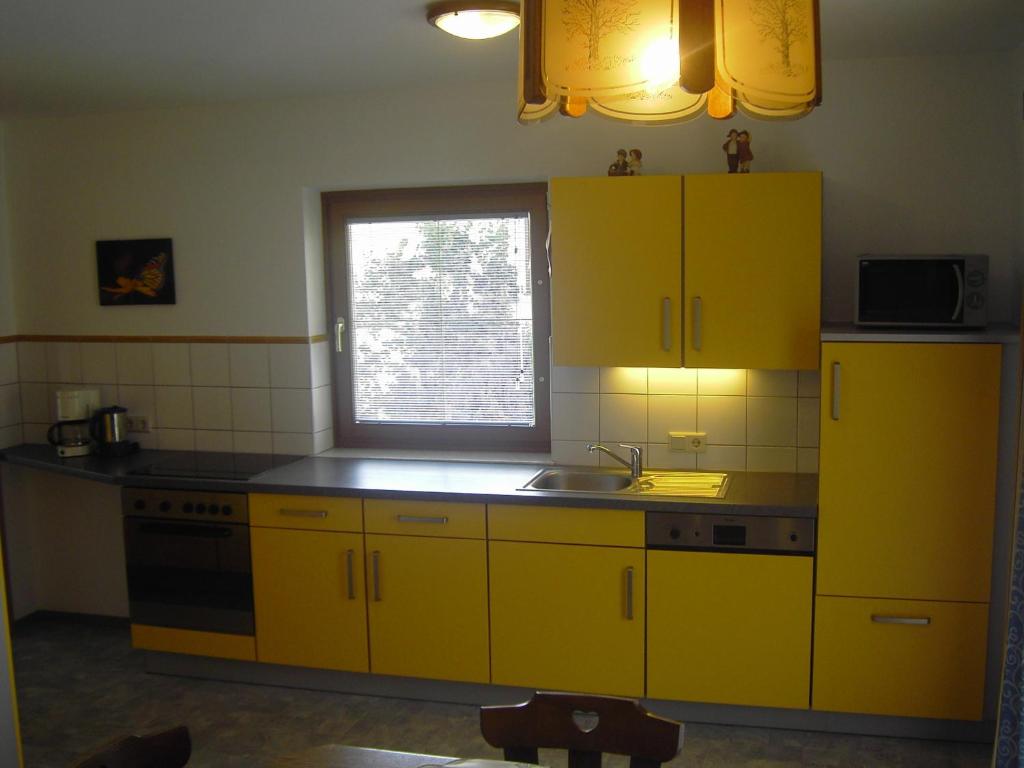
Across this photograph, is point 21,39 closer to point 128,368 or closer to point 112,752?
point 128,368

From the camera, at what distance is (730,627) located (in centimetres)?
332

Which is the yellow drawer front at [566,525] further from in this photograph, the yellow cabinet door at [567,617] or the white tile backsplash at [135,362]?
the white tile backsplash at [135,362]

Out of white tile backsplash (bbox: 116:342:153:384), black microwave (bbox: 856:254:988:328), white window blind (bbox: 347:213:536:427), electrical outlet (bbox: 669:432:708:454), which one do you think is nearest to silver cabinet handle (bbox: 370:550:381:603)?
white window blind (bbox: 347:213:536:427)

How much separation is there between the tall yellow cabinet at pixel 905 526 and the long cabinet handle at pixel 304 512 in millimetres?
1852

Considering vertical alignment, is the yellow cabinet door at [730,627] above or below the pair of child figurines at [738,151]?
below

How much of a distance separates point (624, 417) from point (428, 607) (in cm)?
110

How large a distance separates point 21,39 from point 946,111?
3250 mm

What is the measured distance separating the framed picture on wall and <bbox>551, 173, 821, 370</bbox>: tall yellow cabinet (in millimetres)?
1937

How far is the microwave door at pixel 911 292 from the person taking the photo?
3.15 metres

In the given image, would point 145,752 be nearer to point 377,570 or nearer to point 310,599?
point 377,570

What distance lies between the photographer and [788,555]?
326 cm

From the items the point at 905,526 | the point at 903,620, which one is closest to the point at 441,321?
the point at 905,526

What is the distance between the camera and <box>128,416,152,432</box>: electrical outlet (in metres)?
4.49

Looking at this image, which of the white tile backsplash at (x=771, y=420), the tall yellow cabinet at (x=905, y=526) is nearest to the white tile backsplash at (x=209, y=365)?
the white tile backsplash at (x=771, y=420)
